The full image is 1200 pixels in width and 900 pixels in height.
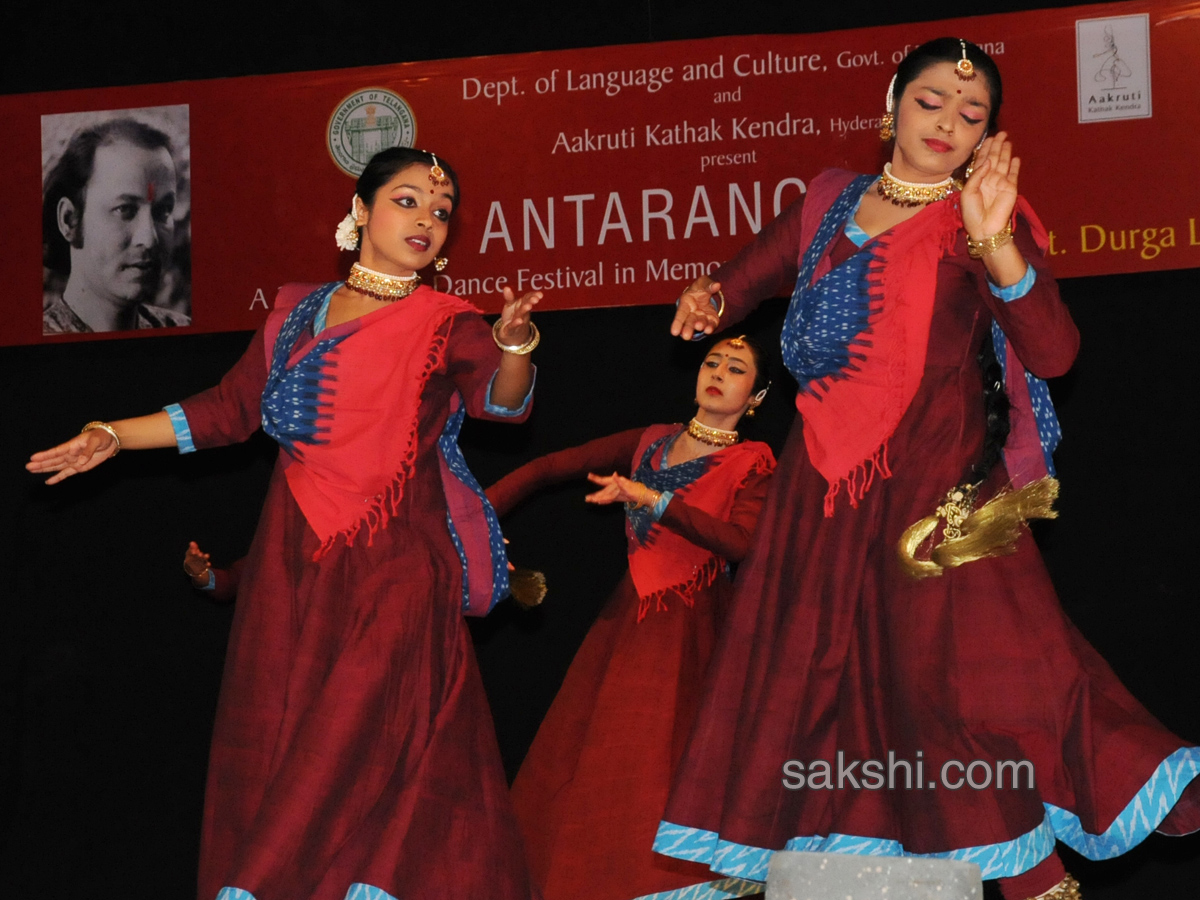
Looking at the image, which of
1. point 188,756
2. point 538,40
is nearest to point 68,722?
point 188,756

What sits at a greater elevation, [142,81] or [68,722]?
[142,81]

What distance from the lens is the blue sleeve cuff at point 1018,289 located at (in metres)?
2.99

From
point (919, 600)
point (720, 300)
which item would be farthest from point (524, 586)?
point (919, 600)

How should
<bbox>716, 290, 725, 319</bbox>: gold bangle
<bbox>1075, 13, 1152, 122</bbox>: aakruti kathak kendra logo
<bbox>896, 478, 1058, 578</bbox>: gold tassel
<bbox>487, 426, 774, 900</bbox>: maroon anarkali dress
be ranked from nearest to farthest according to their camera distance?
1. <bbox>896, 478, 1058, 578</bbox>: gold tassel
2. <bbox>716, 290, 725, 319</bbox>: gold bangle
3. <bbox>487, 426, 774, 900</bbox>: maroon anarkali dress
4. <bbox>1075, 13, 1152, 122</bbox>: aakruti kathak kendra logo

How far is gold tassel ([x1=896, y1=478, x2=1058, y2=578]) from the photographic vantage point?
3072 millimetres

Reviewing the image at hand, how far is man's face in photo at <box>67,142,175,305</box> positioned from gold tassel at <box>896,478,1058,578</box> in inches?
107

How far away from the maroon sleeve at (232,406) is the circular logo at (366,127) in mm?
1339

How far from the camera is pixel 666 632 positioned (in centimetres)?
430

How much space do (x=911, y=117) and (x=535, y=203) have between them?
1.81 meters

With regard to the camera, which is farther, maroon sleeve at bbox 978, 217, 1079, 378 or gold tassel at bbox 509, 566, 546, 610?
gold tassel at bbox 509, 566, 546, 610

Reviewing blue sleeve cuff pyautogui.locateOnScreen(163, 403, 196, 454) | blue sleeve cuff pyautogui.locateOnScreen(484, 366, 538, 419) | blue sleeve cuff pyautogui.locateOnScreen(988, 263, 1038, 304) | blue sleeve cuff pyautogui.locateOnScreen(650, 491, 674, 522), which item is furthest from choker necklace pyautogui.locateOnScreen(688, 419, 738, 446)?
blue sleeve cuff pyautogui.locateOnScreen(988, 263, 1038, 304)

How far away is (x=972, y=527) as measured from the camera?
3.08 meters

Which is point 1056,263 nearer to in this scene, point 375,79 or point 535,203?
point 535,203

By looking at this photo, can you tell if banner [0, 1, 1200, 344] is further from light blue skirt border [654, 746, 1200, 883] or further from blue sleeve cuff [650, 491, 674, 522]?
light blue skirt border [654, 746, 1200, 883]
